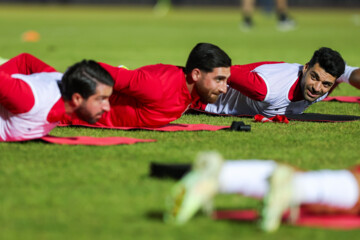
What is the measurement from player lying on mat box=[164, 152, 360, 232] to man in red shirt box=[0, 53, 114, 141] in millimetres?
1610

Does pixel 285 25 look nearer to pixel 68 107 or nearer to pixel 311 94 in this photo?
pixel 311 94

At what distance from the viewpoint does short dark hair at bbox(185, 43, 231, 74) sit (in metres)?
6.06

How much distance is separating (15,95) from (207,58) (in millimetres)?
1881

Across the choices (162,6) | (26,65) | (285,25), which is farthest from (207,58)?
(162,6)

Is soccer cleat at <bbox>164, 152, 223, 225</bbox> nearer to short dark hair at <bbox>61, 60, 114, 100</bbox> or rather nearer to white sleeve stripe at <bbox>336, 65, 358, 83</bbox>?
short dark hair at <bbox>61, 60, 114, 100</bbox>

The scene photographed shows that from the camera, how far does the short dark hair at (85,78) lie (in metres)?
5.04

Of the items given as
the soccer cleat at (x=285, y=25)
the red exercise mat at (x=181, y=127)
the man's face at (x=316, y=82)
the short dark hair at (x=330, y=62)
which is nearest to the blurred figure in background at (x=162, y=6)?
the soccer cleat at (x=285, y=25)

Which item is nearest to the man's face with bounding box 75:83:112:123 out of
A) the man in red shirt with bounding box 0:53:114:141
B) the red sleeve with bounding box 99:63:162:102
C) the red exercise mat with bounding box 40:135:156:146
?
the man in red shirt with bounding box 0:53:114:141

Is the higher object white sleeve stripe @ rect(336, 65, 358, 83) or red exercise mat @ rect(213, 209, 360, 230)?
white sleeve stripe @ rect(336, 65, 358, 83)

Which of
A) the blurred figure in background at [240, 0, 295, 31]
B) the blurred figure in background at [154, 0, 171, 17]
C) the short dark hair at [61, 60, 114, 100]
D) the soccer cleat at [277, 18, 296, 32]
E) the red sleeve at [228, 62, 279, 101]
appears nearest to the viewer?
the short dark hair at [61, 60, 114, 100]

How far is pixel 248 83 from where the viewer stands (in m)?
6.89

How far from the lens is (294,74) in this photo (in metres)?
7.31

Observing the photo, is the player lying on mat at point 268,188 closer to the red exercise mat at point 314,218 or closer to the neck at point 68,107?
the red exercise mat at point 314,218

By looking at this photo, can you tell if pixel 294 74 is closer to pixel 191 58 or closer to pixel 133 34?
pixel 191 58
